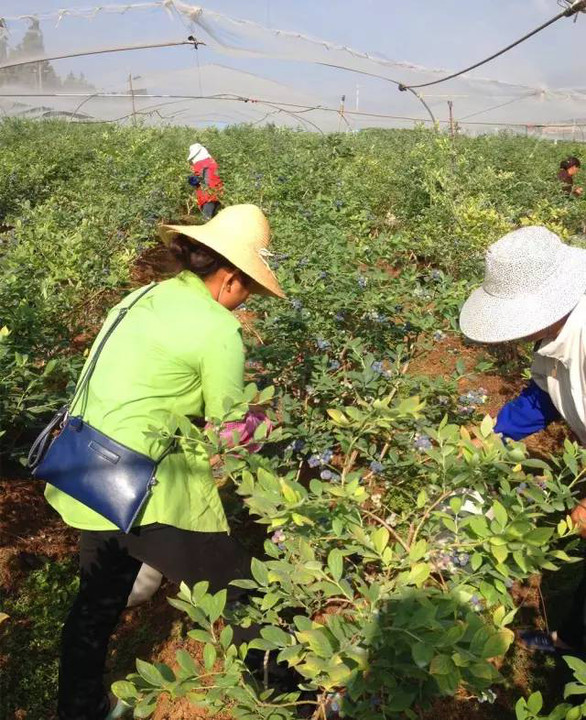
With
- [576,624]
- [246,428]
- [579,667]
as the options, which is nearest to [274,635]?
[579,667]

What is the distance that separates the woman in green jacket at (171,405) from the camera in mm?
1328

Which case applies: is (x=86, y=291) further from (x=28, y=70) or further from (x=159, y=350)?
(x=28, y=70)

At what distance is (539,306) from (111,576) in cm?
126

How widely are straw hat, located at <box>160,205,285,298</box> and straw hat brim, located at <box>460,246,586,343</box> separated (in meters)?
0.53

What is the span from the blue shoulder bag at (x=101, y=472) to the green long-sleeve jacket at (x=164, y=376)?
2 centimetres

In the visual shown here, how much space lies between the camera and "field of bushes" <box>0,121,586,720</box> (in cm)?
87

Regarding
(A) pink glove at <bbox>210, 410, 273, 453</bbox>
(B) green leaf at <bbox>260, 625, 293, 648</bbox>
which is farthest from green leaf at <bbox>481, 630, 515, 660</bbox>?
(A) pink glove at <bbox>210, 410, 273, 453</bbox>

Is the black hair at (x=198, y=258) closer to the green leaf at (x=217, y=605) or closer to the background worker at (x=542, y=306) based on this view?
the background worker at (x=542, y=306)

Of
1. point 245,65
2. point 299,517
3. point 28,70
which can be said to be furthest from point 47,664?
point 28,70

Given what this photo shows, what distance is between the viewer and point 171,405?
1391 millimetres

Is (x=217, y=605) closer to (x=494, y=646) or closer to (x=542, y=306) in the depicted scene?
(x=494, y=646)

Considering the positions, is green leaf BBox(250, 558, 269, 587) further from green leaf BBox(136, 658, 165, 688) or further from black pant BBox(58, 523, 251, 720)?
black pant BBox(58, 523, 251, 720)

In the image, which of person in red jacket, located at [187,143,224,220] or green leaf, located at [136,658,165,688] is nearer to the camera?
green leaf, located at [136,658,165,688]

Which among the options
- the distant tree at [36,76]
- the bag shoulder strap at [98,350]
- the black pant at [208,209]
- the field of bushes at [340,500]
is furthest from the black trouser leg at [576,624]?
the distant tree at [36,76]
